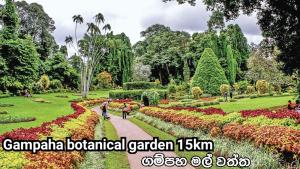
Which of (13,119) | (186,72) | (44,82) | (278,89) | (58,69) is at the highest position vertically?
(58,69)

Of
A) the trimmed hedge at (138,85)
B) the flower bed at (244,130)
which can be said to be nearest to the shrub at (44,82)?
the trimmed hedge at (138,85)

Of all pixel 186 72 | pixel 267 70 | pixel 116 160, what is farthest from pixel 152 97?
pixel 186 72

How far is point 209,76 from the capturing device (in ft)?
180

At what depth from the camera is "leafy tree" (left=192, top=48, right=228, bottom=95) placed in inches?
2149

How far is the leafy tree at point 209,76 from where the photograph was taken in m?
54.6

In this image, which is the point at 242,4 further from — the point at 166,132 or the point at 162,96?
the point at 162,96

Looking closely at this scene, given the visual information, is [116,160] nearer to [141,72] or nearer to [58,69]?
[58,69]

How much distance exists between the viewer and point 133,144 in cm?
1517

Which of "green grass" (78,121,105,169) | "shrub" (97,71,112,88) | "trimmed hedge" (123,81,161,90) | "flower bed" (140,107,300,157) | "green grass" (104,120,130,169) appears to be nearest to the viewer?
"flower bed" (140,107,300,157)

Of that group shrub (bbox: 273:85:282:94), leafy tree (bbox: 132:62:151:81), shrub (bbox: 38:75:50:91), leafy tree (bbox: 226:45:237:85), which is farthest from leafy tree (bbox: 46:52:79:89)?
shrub (bbox: 273:85:282:94)

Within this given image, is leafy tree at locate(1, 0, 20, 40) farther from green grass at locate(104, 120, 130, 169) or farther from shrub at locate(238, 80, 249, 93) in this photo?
green grass at locate(104, 120, 130, 169)

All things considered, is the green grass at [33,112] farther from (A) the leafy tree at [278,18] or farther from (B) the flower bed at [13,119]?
(A) the leafy tree at [278,18]

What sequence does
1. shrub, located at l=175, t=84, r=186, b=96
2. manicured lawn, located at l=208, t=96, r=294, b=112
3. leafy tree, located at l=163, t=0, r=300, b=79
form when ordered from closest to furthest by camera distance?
1. leafy tree, located at l=163, t=0, r=300, b=79
2. manicured lawn, located at l=208, t=96, r=294, b=112
3. shrub, located at l=175, t=84, r=186, b=96

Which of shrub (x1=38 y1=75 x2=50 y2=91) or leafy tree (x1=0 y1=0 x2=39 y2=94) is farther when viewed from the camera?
shrub (x1=38 y1=75 x2=50 y2=91)
